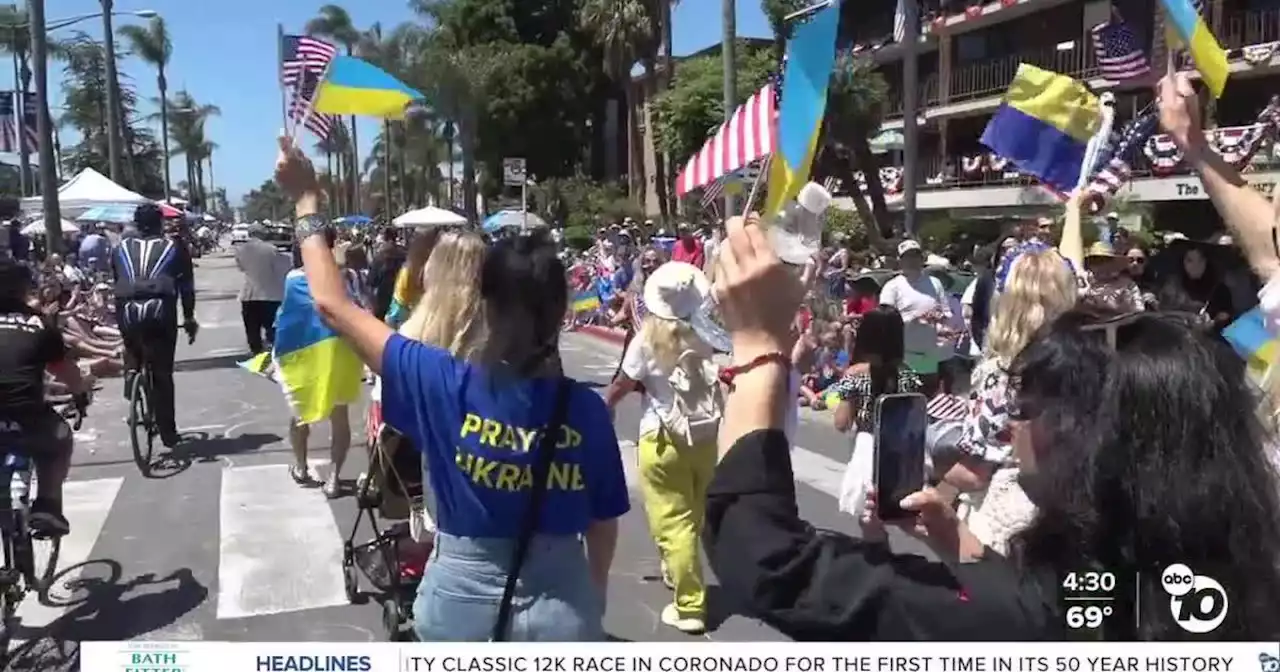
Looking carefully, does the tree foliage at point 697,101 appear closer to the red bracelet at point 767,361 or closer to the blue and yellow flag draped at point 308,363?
the blue and yellow flag draped at point 308,363

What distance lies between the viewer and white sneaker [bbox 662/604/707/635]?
16.2 ft

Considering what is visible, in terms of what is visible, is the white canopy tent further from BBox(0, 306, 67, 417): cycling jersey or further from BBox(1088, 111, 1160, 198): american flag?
BBox(1088, 111, 1160, 198): american flag

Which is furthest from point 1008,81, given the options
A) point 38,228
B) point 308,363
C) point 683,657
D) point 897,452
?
point 683,657

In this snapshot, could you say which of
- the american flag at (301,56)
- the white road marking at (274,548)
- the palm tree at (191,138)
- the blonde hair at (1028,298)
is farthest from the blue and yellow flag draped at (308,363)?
the palm tree at (191,138)

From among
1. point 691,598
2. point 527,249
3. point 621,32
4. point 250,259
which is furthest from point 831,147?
point 527,249

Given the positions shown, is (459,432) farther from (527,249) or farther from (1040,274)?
(1040,274)

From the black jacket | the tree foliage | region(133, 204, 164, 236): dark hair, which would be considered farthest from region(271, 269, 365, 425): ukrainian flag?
the tree foliage

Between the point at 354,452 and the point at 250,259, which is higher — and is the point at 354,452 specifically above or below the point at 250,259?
below

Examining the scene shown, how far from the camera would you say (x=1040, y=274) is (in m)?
4.10

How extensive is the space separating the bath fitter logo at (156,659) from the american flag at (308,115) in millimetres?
2030

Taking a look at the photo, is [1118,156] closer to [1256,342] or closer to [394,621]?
[1256,342]

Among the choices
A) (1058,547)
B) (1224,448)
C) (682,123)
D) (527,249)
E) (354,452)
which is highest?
(682,123)

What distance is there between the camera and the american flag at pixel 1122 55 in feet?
23.1

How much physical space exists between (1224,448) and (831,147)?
2813 centimetres
